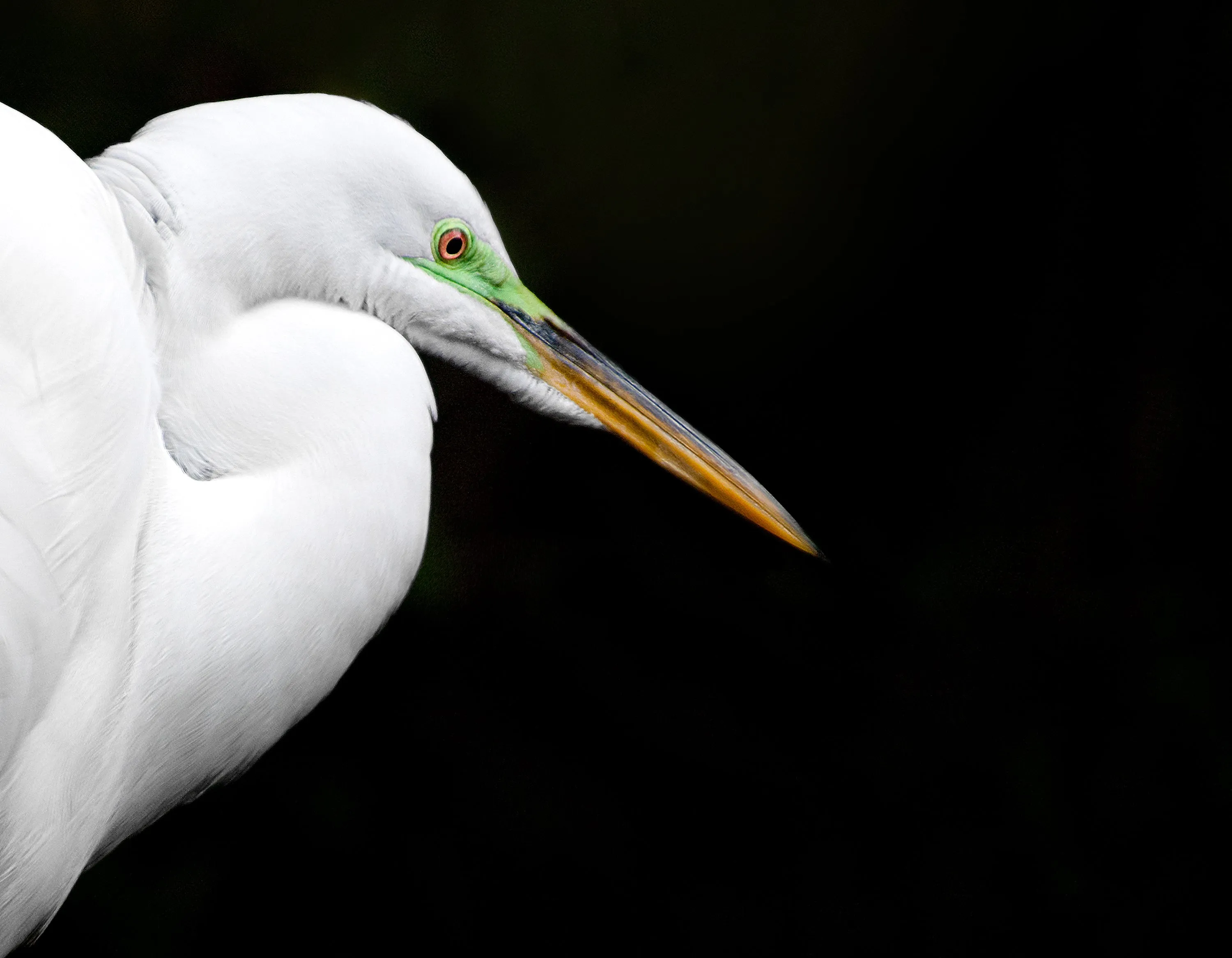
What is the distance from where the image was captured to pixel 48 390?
0.65 m

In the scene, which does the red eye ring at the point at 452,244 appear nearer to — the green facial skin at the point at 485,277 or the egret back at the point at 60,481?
the green facial skin at the point at 485,277

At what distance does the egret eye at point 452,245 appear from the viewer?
33.5 inches

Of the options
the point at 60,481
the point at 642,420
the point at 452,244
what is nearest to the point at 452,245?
the point at 452,244

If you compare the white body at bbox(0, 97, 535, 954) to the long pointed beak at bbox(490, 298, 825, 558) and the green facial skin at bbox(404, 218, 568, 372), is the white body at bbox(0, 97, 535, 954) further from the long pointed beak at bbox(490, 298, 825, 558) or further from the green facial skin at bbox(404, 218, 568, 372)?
the long pointed beak at bbox(490, 298, 825, 558)

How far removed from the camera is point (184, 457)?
0.75 m

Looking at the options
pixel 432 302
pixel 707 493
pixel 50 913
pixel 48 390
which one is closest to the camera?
pixel 48 390

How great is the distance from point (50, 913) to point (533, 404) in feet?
1.81

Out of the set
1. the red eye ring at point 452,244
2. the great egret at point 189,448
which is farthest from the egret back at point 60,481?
the red eye ring at point 452,244

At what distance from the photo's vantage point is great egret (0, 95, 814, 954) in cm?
65

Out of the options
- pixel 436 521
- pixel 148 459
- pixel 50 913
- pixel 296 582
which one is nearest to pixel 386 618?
pixel 296 582

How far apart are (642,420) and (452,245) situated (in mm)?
245

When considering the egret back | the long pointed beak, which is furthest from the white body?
the long pointed beak

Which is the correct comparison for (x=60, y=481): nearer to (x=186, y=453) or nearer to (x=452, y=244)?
(x=186, y=453)

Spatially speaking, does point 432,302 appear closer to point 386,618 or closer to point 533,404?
point 533,404
